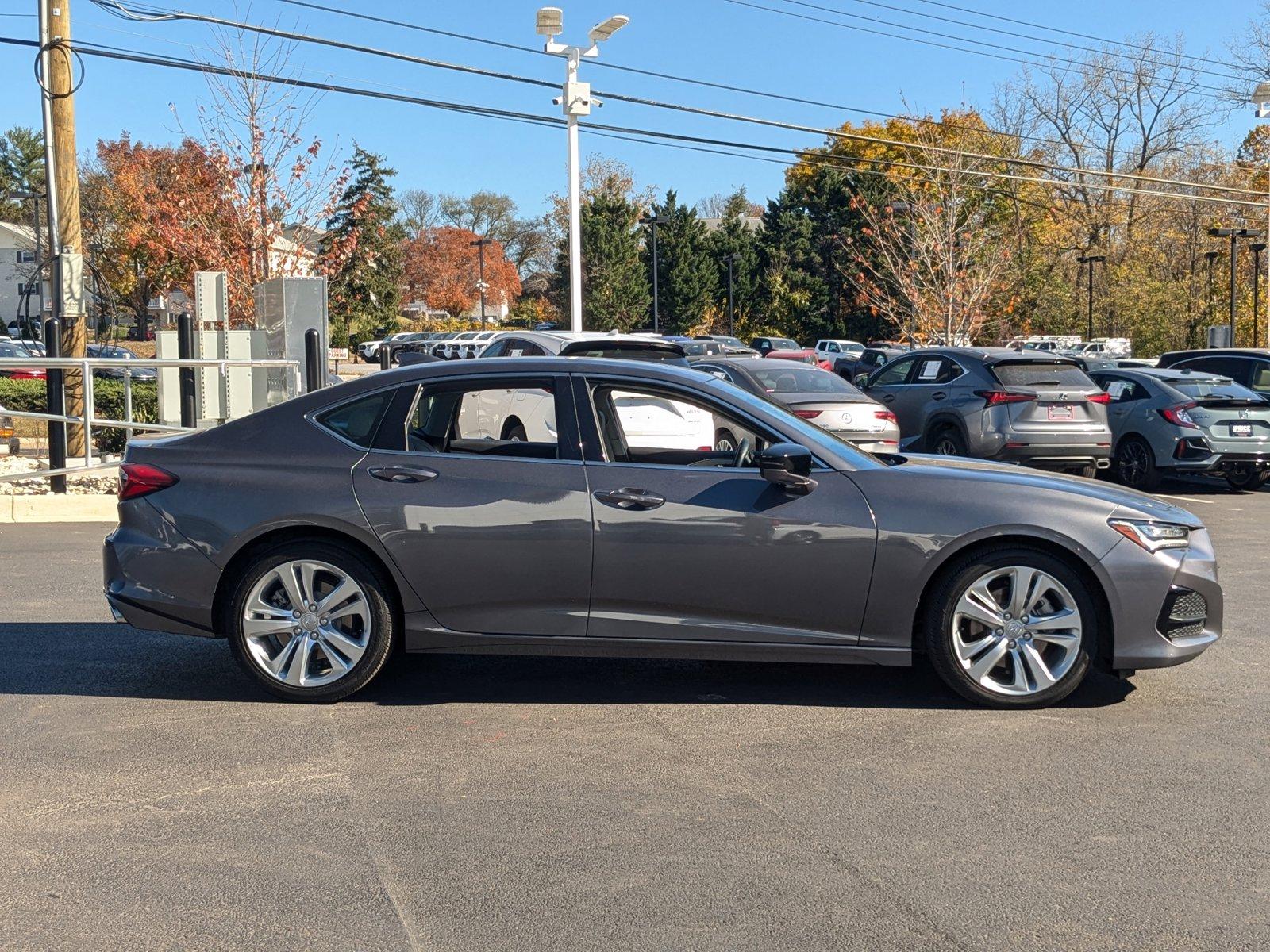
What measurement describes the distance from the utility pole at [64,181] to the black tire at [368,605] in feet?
37.1

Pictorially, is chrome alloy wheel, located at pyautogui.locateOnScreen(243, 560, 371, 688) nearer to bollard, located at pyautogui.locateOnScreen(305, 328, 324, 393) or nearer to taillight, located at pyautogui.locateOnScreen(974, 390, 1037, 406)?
bollard, located at pyautogui.locateOnScreen(305, 328, 324, 393)

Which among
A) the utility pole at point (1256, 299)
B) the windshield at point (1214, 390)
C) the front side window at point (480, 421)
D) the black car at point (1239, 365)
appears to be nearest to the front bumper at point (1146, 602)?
the front side window at point (480, 421)

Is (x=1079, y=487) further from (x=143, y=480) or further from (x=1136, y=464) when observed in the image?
(x=1136, y=464)

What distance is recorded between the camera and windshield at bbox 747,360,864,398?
1520cm

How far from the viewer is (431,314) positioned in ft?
355

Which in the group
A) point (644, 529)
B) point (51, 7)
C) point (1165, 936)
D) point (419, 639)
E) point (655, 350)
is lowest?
point (1165, 936)

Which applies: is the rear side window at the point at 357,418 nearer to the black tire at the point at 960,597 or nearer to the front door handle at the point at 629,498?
the front door handle at the point at 629,498

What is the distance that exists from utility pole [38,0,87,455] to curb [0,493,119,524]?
343 centimetres

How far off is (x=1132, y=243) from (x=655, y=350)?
174 feet

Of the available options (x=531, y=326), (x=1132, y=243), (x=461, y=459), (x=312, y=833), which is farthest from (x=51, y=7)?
(x=531, y=326)

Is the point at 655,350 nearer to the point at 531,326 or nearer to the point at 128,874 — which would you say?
the point at 128,874

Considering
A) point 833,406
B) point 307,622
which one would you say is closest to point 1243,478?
point 833,406

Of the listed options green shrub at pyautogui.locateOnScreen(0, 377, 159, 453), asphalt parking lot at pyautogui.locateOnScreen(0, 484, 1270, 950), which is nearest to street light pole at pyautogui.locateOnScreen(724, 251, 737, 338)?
green shrub at pyautogui.locateOnScreen(0, 377, 159, 453)

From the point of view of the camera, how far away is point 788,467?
585 cm
